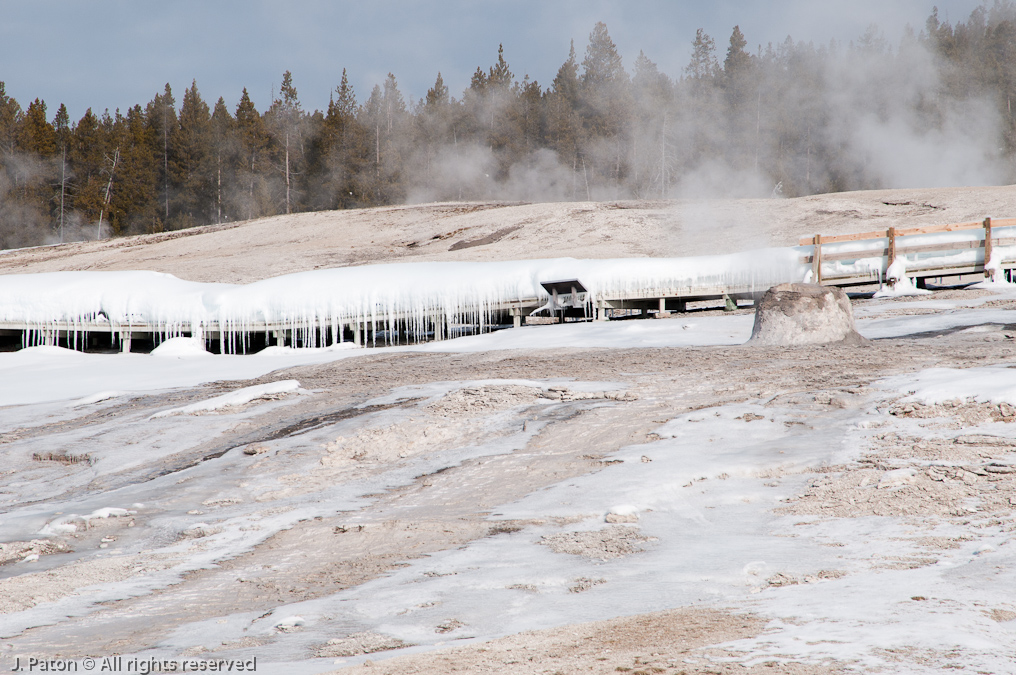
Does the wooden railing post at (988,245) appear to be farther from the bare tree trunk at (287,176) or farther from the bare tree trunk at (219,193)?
the bare tree trunk at (219,193)

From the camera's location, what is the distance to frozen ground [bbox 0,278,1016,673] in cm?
297

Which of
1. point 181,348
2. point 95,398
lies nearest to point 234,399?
point 95,398

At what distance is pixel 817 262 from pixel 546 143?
138 ft

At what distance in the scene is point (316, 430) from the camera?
702 centimetres

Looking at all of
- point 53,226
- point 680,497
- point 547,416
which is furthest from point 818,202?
point 53,226

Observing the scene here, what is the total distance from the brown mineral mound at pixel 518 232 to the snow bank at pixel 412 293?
6.42 metres

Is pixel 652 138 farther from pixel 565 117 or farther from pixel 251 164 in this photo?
pixel 251 164

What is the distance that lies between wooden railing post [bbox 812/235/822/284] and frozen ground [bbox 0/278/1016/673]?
284 inches

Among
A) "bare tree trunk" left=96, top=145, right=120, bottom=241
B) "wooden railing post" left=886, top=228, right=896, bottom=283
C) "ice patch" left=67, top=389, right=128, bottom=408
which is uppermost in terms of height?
"bare tree trunk" left=96, top=145, right=120, bottom=241

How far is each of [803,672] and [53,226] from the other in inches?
2232

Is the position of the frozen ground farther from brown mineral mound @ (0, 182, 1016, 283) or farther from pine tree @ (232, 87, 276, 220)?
pine tree @ (232, 87, 276, 220)

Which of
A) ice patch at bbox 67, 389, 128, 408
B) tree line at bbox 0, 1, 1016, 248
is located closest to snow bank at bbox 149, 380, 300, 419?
ice patch at bbox 67, 389, 128, 408

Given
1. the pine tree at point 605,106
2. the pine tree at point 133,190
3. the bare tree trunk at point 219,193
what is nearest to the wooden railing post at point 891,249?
the pine tree at point 605,106

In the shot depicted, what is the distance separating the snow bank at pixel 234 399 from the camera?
A: 27.3 ft
